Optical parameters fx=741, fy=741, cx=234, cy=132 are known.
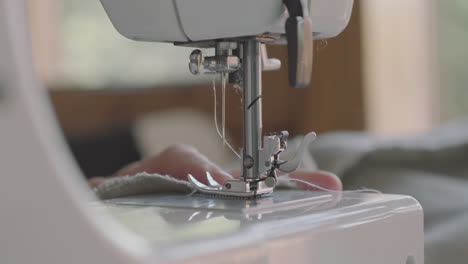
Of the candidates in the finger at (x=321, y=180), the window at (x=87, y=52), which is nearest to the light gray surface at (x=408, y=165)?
the finger at (x=321, y=180)

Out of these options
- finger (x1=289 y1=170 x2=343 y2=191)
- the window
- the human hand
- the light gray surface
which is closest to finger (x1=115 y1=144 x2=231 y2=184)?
the human hand

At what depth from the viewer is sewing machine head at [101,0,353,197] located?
885 mm

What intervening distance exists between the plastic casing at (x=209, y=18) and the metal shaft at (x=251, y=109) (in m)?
0.05

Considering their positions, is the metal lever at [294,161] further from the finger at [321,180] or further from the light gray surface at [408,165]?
the light gray surface at [408,165]

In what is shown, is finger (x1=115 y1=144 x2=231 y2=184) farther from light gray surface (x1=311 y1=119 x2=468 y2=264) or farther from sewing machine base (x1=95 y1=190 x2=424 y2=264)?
light gray surface (x1=311 y1=119 x2=468 y2=264)

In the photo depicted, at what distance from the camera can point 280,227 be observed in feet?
2.29

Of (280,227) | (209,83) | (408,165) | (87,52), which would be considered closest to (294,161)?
(280,227)

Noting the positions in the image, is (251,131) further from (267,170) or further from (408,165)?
(408,165)

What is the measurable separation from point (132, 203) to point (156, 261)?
0.41 m

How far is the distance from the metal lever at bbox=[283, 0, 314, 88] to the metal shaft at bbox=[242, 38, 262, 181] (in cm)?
9

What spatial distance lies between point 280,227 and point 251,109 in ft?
0.89

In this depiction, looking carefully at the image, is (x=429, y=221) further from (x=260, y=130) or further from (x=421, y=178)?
(x=260, y=130)

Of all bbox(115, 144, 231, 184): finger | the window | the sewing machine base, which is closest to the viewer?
the sewing machine base

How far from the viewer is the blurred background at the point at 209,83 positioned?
10.3 feet
